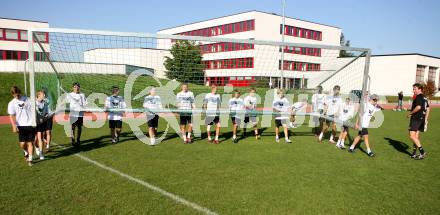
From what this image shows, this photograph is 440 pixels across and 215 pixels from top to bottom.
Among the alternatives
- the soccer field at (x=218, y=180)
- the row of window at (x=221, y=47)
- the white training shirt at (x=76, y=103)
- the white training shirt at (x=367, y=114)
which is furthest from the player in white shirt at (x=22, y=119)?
A: the white training shirt at (x=367, y=114)

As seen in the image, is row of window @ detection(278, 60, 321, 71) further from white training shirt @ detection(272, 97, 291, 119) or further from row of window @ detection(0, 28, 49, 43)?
row of window @ detection(0, 28, 49, 43)

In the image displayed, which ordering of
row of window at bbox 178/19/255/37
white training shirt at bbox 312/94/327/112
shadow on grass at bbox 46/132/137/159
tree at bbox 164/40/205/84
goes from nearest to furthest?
shadow on grass at bbox 46/132/137/159
tree at bbox 164/40/205/84
white training shirt at bbox 312/94/327/112
row of window at bbox 178/19/255/37

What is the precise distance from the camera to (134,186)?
18.2 feet

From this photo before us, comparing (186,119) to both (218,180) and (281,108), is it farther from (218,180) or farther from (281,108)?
(218,180)

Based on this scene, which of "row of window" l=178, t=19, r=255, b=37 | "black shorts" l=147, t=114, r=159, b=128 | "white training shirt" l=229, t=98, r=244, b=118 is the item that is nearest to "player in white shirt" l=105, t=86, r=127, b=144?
"black shorts" l=147, t=114, r=159, b=128

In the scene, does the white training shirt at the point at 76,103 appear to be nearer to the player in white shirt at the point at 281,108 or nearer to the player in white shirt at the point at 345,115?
the player in white shirt at the point at 281,108

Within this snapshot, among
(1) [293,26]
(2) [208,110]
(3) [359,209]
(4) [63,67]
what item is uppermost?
(1) [293,26]

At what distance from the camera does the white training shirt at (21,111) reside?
6773 millimetres

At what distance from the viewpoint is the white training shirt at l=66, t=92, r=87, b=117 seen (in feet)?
29.5

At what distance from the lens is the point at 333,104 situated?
10.1 metres

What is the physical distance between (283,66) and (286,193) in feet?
26.6

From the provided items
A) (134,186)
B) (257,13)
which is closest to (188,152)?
(134,186)

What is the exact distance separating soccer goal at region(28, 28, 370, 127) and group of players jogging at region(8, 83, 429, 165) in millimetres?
619

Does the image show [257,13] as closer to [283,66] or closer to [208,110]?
[283,66]
